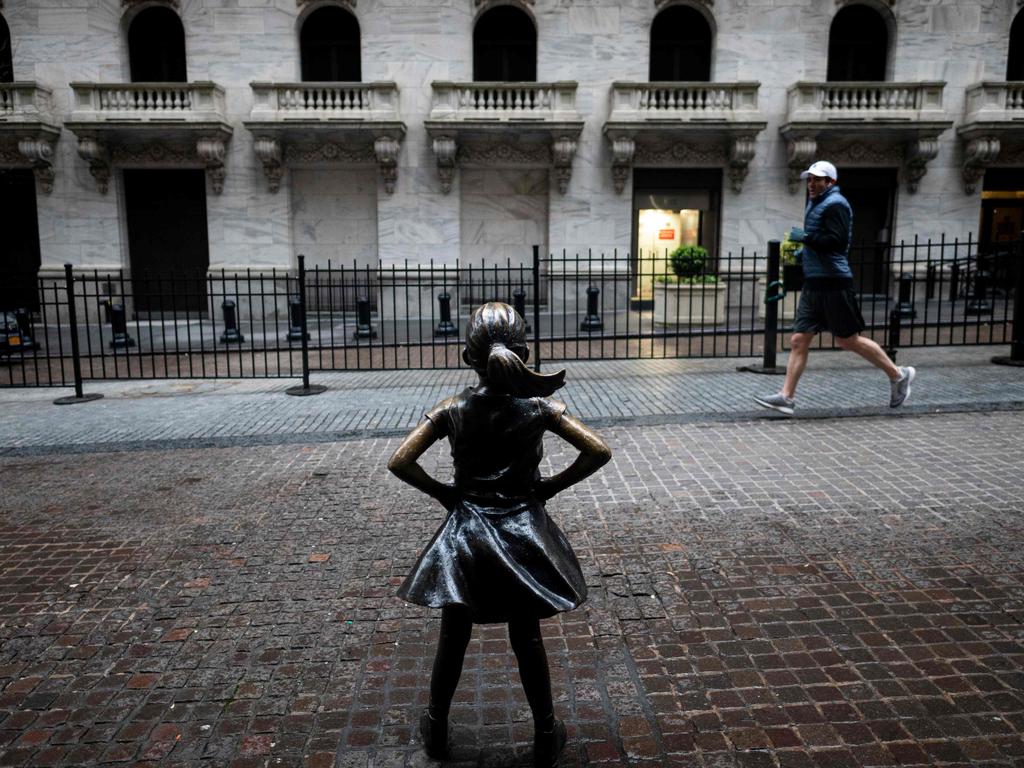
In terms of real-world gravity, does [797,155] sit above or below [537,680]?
above

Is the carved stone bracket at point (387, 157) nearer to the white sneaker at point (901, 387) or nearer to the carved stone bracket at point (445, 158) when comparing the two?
the carved stone bracket at point (445, 158)

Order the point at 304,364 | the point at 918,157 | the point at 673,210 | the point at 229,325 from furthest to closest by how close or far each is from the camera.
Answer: the point at 673,210
the point at 918,157
the point at 229,325
the point at 304,364

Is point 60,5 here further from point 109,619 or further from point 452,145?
point 109,619

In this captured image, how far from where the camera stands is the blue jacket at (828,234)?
7.25m

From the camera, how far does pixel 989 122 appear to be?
19.6 meters

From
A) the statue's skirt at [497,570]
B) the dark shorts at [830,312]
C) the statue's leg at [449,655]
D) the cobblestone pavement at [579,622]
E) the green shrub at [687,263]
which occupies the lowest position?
the cobblestone pavement at [579,622]

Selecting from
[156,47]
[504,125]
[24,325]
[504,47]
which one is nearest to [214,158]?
[156,47]

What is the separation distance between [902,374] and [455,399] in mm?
6620

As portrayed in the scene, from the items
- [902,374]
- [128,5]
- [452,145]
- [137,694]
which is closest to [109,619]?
[137,694]

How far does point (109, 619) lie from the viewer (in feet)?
12.3

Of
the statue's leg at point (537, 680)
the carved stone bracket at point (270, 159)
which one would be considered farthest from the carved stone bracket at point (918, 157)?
the statue's leg at point (537, 680)

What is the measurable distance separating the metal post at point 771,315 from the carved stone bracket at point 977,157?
13.7m

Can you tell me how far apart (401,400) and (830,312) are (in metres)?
4.70

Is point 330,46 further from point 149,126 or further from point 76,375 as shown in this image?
point 76,375
